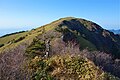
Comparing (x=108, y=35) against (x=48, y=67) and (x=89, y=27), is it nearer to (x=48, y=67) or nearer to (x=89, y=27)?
(x=89, y=27)

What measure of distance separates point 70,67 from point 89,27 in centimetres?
11501

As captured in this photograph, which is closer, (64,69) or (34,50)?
(64,69)

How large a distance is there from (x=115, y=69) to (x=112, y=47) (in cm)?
6321

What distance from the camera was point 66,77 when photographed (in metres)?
21.6

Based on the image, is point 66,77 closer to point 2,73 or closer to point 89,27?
point 2,73

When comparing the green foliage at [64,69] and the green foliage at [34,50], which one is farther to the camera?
the green foliage at [34,50]

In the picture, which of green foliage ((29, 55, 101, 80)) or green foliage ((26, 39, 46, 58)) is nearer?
green foliage ((29, 55, 101, 80))

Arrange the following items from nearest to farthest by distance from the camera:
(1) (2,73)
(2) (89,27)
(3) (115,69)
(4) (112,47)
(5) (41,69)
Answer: (1) (2,73), (5) (41,69), (3) (115,69), (4) (112,47), (2) (89,27)

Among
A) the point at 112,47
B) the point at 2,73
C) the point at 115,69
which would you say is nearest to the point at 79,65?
the point at 2,73

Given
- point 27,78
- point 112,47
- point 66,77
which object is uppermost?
point 27,78

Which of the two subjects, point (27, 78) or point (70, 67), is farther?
point (70, 67)

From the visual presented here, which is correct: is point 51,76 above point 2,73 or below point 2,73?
below

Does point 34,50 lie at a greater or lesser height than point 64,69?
greater

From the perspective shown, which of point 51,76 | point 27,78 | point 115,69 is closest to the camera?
point 27,78
